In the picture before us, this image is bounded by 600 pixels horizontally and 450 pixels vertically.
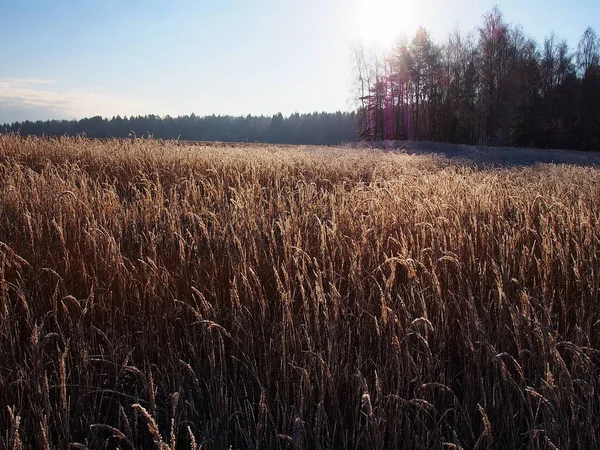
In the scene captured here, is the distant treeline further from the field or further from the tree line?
the field

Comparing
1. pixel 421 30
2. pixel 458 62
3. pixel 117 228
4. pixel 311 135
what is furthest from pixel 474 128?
pixel 311 135

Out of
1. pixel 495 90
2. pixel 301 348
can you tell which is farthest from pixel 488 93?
pixel 301 348

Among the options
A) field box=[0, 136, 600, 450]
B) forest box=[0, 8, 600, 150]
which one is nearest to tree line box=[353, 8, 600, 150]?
forest box=[0, 8, 600, 150]

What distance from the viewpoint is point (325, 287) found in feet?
8.21

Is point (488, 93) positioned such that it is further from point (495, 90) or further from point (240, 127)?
point (240, 127)

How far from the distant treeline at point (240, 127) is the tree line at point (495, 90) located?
3725 cm

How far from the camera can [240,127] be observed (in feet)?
306

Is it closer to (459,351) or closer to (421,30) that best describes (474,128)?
(421,30)

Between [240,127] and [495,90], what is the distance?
221 ft

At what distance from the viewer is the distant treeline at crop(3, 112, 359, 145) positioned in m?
77.8

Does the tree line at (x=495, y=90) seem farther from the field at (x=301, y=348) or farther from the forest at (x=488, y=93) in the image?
the field at (x=301, y=348)

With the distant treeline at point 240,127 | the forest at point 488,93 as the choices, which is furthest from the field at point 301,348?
the distant treeline at point 240,127

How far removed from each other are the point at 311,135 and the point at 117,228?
82.3 m

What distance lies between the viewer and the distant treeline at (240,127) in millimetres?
77812
